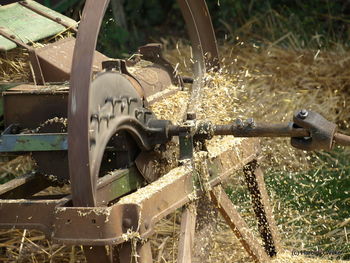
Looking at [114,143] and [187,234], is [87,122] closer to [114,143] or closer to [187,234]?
[114,143]

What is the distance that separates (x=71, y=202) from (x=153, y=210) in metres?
0.31

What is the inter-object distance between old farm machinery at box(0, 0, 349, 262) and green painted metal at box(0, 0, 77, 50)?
1cm

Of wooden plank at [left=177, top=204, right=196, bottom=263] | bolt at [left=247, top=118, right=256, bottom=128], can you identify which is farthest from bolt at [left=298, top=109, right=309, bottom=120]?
wooden plank at [left=177, top=204, right=196, bottom=263]

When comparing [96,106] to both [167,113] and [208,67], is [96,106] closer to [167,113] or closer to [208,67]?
[167,113]

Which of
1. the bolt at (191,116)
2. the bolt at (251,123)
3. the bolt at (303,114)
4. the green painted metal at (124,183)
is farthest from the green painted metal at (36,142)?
the bolt at (303,114)

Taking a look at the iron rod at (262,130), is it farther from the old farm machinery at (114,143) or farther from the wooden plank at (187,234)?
the wooden plank at (187,234)

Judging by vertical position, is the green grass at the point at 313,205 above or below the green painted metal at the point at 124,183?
below

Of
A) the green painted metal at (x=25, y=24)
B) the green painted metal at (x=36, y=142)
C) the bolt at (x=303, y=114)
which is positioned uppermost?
the green painted metal at (x=25, y=24)

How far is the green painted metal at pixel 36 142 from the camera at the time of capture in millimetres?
Answer: 3602

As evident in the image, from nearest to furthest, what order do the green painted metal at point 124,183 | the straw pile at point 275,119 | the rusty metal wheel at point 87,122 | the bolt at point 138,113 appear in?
the rusty metal wheel at point 87,122 → the green painted metal at point 124,183 → the bolt at point 138,113 → the straw pile at point 275,119

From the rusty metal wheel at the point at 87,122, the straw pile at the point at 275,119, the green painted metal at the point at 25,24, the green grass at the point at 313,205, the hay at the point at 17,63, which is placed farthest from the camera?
the green grass at the point at 313,205

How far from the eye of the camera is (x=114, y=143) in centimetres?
372

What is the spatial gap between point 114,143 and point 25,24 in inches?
35.9

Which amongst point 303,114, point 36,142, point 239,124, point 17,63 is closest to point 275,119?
point 17,63
